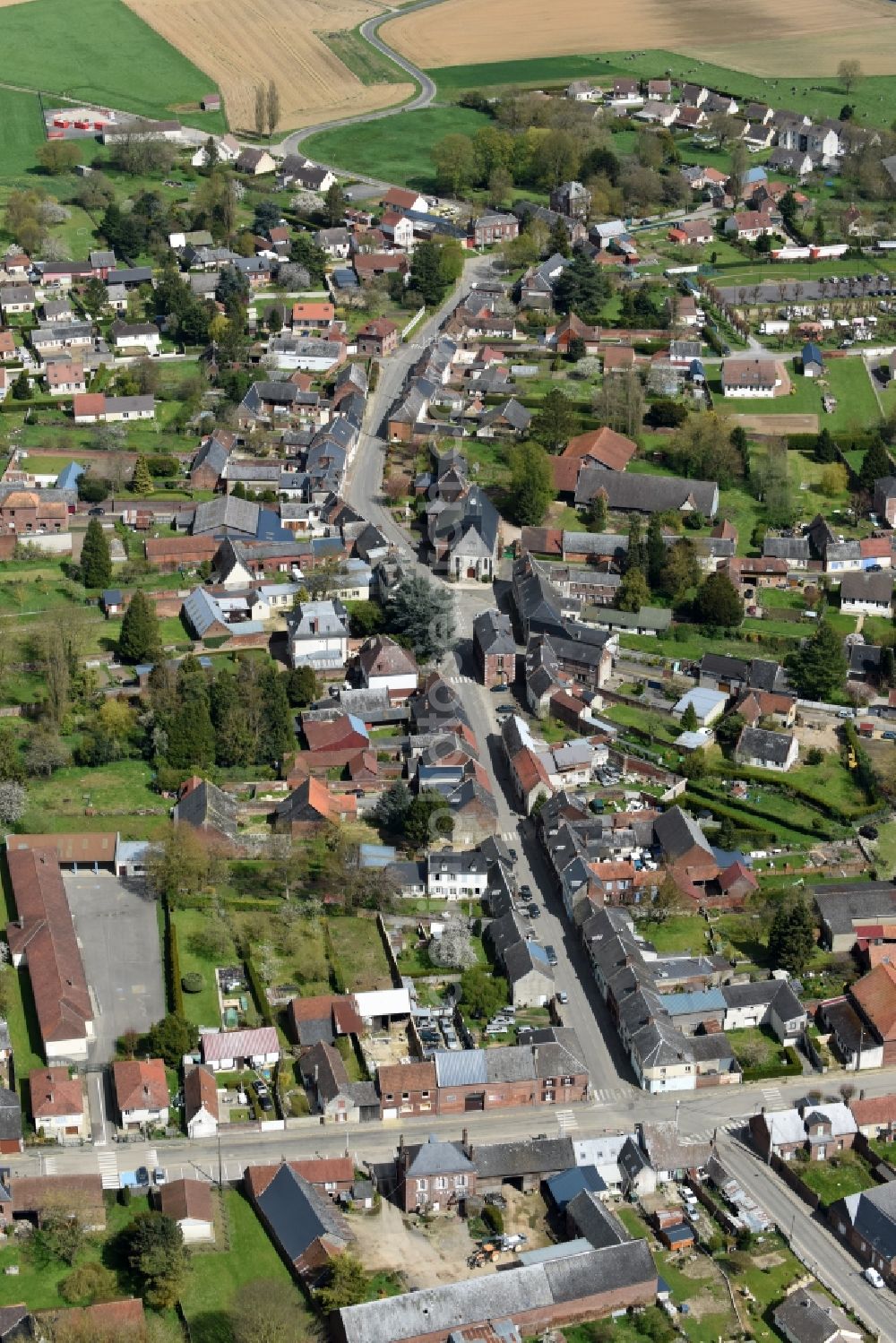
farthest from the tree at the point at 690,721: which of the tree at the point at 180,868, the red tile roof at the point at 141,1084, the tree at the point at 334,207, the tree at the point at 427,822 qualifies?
the tree at the point at 334,207

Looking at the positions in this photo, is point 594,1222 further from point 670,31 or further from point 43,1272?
point 670,31

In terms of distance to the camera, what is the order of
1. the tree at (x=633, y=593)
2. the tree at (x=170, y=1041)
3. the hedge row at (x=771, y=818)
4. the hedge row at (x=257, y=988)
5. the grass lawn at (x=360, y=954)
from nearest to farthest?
the tree at (x=170, y=1041) < the hedge row at (x=257, y=988) < the grass lawn at (x=360, y=954) < the hedge row at (x=771, y=818) < the tree at (x=633, y=593)

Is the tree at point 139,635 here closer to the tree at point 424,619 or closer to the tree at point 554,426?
the tree at point 424,619

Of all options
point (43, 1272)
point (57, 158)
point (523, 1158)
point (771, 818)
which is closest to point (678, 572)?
point (771, 818)

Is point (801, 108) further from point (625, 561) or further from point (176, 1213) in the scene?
point (176, 1213)

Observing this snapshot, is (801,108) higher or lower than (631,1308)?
higher

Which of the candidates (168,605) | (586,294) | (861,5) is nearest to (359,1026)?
(168,605)
